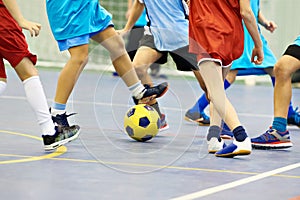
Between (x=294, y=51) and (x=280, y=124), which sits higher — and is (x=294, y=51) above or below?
above

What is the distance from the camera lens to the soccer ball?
577 centimetres

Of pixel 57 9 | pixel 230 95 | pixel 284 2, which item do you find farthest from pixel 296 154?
pixel 284 2

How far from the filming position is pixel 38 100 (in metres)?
5.20

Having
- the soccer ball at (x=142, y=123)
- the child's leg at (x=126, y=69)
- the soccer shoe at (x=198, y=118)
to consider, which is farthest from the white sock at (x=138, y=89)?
the soccer shoe at (x=198, y=118)

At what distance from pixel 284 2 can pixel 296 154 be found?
25.1 ft

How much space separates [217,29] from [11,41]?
4.43ft

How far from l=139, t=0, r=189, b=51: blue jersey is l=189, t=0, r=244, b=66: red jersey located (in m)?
1.03

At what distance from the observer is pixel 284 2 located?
42.1 feet

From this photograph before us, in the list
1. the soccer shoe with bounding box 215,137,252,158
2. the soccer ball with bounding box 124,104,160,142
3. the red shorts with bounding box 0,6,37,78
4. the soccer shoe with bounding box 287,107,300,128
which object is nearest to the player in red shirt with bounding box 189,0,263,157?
the soccer shoe with bounding box 215,137,252,158

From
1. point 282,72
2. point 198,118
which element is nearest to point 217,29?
point 282,72

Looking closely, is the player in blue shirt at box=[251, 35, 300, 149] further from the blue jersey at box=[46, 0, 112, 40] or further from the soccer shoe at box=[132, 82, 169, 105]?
the blue jersey at box=[46, 0, 112, 40]

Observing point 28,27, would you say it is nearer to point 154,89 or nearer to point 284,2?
point 154,89

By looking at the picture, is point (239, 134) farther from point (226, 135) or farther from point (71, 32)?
point (71, 32)

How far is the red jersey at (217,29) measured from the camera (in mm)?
5207
